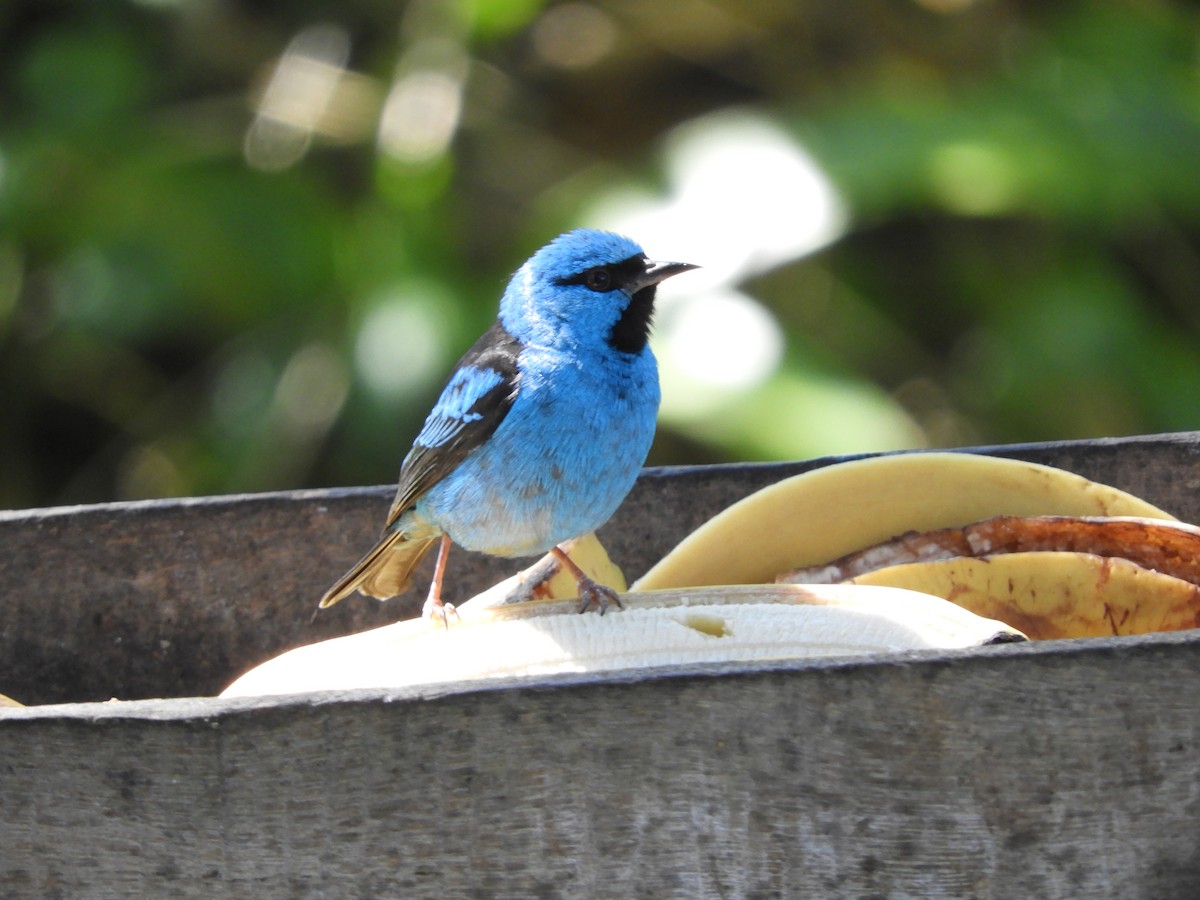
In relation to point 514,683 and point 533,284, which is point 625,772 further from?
point 533,284

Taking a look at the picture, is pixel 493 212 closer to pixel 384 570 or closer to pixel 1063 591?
pixel 384 570

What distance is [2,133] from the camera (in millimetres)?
3961

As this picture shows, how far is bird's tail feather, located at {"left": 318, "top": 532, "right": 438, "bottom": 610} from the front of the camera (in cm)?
210

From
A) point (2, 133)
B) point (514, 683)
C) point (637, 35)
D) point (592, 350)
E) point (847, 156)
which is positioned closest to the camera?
point (514, 683)

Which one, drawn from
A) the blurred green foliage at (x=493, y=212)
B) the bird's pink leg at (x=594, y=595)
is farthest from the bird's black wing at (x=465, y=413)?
the blurred green foliage at (x=493, y=212)

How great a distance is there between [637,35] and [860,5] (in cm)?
65

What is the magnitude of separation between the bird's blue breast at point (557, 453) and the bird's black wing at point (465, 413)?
0.01 metres

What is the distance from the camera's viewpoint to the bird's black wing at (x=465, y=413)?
1952 mm

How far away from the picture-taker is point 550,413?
1.91 meters

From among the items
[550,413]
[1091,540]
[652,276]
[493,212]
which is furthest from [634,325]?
[493,212]

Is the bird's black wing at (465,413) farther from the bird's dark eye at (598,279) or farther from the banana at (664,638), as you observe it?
the banana at (664,638)

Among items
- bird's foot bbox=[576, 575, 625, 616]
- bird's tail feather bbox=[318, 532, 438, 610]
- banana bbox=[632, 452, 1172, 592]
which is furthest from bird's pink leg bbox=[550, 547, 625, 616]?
bird's tail feather bbox=[318, 532, 438, 610]

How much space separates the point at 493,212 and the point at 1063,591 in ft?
8.51

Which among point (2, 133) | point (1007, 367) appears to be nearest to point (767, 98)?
point (1007, 367)
